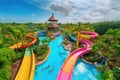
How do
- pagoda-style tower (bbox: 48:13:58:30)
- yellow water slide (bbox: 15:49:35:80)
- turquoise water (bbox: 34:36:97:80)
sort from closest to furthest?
yellow water slide (bbox: 15:49:35:80) < turquoise water (bbox: 34:36:97:80) < pagoda-style tower (bbox: 48:13:58:30)

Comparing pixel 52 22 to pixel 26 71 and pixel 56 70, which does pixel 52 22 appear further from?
pixel 26 71

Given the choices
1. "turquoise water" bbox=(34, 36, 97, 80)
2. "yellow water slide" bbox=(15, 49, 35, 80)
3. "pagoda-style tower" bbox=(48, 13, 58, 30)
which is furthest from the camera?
"pagoda-style tower" bbox=(48, 13, 58, 30)

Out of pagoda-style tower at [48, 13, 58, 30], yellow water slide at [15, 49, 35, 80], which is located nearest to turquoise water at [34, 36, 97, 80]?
yellow water slide at [15, 49, 35, 80]

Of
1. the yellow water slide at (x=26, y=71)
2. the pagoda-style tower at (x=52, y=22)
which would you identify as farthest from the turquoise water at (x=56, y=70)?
the pagoda-style tower at (x=52, y=22)

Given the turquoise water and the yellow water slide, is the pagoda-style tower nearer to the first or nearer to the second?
the turquoise water

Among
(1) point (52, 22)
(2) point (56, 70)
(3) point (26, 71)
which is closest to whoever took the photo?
(3) point (26, 71)

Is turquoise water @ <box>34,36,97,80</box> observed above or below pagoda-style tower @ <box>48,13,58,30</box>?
below

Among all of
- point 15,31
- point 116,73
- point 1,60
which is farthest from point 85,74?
point 15,31

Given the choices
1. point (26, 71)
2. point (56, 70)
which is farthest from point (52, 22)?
point (26, 71)

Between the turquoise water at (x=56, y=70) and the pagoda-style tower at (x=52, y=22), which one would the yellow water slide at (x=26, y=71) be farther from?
the pagoda-style tower at (x=52, y=22)

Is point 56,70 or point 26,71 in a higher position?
point 26,71

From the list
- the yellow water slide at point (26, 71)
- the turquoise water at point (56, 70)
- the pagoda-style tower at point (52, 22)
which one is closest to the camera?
the yellow water slide at point (26, 71)
